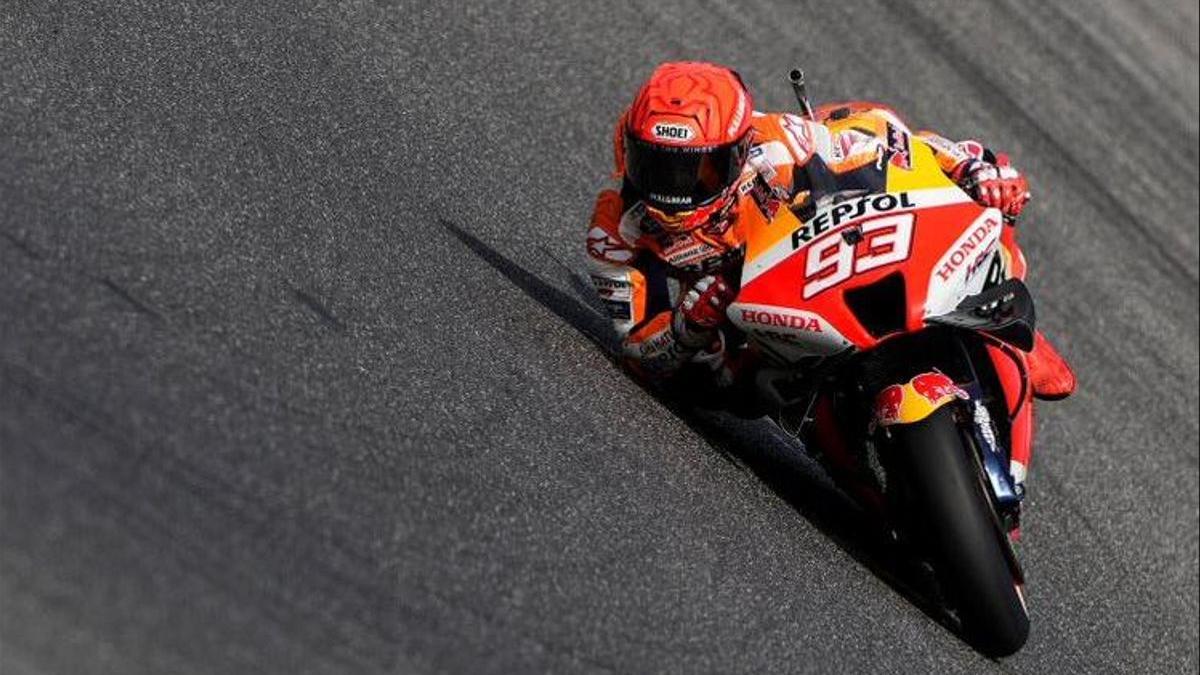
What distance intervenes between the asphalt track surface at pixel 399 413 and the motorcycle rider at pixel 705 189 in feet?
0.83

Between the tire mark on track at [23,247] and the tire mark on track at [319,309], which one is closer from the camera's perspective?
the tire mark on track at [23,247]

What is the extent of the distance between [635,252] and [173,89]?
1.85 m

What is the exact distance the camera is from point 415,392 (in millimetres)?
5000

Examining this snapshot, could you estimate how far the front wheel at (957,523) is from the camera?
16.1ft

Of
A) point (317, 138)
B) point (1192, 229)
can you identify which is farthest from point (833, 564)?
point (1192, 229)

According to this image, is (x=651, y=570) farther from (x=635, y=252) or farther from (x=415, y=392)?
(x=635, y=252)

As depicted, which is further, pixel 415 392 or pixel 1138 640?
pixel 1138 640

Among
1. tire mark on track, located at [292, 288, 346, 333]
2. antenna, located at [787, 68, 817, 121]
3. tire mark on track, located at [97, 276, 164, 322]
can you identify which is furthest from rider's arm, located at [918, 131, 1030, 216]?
tire mark on track, located at [97, 276, 164, 322]

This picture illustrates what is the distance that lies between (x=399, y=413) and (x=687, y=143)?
1307 mm

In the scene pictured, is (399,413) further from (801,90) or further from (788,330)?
(801,90)

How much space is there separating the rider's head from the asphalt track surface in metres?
0.69

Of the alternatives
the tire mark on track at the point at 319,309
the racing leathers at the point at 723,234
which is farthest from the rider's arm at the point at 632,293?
the tire mark on track at the point at 319,309

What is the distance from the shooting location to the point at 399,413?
4.81 metres

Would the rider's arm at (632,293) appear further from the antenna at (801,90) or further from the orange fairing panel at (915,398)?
the orange fairing panel at (915,398)
